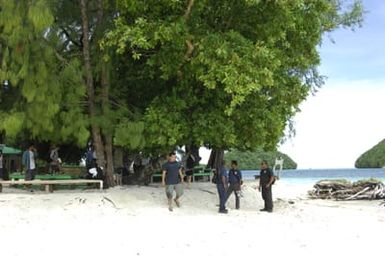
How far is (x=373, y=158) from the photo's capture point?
13375cm

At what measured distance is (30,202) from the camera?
18109 mm

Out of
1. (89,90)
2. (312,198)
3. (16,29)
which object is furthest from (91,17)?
(312,198)

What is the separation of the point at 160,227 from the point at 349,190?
20063 mm

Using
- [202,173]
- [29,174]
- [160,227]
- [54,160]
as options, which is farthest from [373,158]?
[160,227]

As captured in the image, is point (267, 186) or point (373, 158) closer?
point (267, 186)

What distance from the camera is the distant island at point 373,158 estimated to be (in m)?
128

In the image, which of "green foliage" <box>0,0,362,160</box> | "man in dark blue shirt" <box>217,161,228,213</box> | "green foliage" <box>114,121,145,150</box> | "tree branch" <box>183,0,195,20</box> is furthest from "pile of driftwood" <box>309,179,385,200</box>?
"tree branch" <box>183,0,195,20</box>

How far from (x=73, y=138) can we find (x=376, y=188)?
18.8 m

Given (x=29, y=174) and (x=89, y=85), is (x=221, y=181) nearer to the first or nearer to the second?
(x=89, y=85)

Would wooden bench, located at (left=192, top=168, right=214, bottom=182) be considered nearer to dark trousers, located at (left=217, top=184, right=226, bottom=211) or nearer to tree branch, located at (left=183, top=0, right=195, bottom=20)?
dark trousers, located at (left=217, top=184, right=226, bottom=211)

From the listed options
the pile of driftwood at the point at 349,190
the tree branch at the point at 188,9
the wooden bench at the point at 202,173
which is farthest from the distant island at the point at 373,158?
the tree branch at the point at 188,9

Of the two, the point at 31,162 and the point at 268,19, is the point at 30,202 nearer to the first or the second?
the point at 31,162

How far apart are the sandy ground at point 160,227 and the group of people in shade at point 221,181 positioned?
1.35 ft

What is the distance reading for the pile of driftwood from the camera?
3247 centimetres
